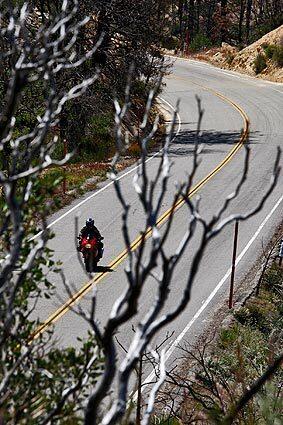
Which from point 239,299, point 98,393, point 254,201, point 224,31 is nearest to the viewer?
point 98,393

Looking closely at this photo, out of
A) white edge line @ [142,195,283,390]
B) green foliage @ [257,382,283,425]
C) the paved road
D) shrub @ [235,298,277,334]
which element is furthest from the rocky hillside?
green foliage @ [257,382,283,425]

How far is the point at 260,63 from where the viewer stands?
172 ft

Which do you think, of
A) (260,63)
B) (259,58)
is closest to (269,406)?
(260,63)

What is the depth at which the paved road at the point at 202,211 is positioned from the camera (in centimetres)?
1803

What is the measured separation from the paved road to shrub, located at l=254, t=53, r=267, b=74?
Answer: 7555 mm

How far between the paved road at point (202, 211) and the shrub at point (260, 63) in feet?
24.8

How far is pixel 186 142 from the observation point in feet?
112

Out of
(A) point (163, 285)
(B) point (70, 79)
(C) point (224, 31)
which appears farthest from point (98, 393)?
(C) point (224, 31)

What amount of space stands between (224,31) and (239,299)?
156ft

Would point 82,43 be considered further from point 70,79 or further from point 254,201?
point 254,201

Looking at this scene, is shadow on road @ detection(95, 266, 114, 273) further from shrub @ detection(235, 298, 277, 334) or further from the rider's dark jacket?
shrub @ detection(235, 298, 277, 334)

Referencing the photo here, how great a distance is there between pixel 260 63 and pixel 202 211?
96.8 feet

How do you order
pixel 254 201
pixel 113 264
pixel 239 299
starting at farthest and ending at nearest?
pixel 254 201 → pixel 113 264 → pixel 239 299

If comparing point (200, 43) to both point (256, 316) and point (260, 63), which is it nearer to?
point (260, 63)
